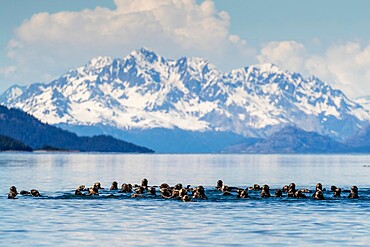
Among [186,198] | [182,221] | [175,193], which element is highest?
[175,193]

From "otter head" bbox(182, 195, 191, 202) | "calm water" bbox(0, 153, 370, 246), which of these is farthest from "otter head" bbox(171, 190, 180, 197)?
"otter head" bbox(182, 195, 191, 202)

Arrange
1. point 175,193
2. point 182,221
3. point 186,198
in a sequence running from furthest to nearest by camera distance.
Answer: point 175,193
point 186,198
point 182,221


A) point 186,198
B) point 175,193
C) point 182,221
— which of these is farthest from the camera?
point 175,193

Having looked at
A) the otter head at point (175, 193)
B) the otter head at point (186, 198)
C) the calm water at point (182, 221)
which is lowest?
the calm water at point (182, 221)

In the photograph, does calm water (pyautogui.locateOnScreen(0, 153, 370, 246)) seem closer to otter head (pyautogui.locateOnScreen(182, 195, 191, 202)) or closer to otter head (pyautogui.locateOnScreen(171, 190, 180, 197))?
otter head (pyautogui.locateOnScreen(182, 195, 191, 202))

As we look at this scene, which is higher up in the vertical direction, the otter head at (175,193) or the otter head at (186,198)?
the otter head at (175,193)

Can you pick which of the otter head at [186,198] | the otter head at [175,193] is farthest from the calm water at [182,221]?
the otter head at [175,193]

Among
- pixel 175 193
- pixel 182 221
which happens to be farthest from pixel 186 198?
pixel 182 221

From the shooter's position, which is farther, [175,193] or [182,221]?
[175,193]

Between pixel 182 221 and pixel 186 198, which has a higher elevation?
pixel 186 198

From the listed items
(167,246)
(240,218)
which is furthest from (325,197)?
(167,246)

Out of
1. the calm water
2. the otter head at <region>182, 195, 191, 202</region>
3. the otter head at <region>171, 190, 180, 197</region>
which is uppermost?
the otter head at <region>171, 190, 180, 197</region>

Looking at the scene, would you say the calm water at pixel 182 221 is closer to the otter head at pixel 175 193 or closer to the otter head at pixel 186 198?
the otter head at pixel 186 198

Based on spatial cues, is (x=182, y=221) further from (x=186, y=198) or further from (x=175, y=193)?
(x=175, y=193)
